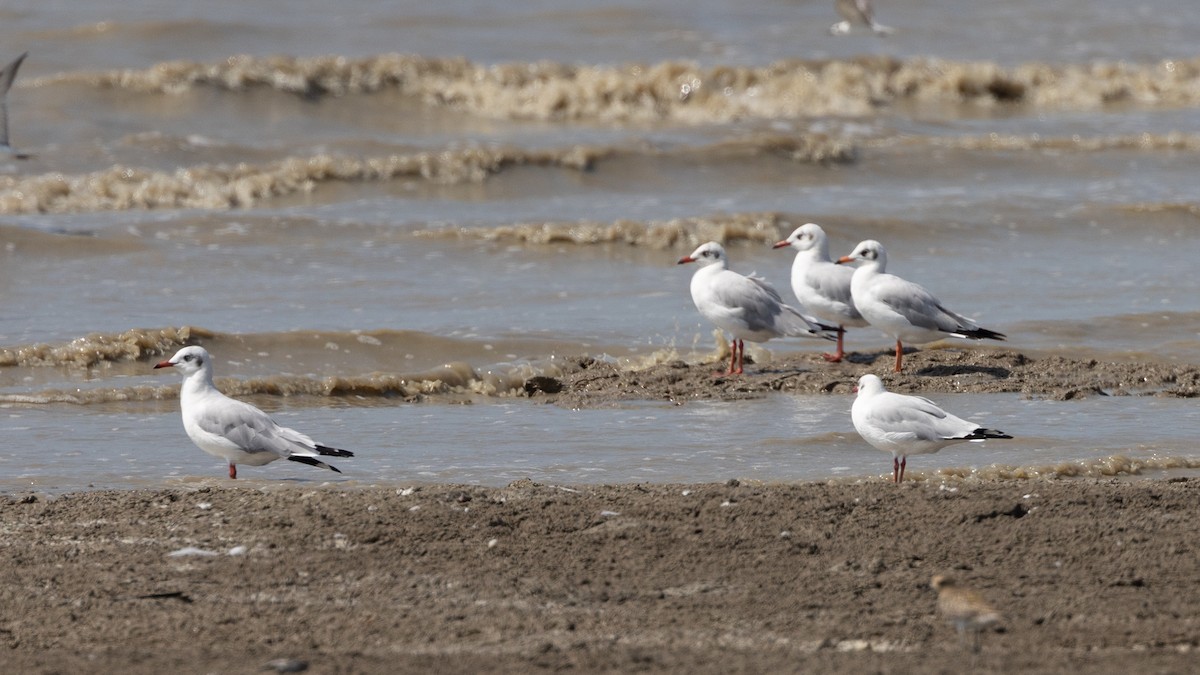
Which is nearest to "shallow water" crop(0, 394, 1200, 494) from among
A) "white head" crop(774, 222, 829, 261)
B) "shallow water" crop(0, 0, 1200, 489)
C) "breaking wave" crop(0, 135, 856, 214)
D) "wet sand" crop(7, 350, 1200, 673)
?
"shallow water" crop(0, 0, 1200, 489)

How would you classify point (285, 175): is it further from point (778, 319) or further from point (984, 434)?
point (984, 434)

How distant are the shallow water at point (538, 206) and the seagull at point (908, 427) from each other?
0.52m

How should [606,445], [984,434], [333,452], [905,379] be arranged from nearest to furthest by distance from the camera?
[984,434], [333,452], [606,445], [905,379]

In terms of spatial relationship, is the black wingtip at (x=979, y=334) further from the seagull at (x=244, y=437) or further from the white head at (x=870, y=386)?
the seagull at (x=244, y=437)

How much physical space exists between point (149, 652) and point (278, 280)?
831 cm

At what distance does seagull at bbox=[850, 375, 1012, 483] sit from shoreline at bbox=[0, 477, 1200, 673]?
37 cm

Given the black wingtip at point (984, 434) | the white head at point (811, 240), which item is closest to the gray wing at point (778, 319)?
the white head at point (811, 240)

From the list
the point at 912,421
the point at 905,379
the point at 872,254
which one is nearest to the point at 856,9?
the point at 872,254

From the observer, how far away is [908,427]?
22.0 feet

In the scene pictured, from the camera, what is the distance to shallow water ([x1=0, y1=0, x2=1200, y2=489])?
842cm

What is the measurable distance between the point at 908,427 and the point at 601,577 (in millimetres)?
2032

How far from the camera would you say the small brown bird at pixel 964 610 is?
4.31 meters

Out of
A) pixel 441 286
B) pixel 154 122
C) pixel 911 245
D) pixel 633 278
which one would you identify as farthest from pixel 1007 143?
pixel 154 122

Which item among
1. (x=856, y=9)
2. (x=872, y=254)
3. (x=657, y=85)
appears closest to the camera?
(x=872, y=254)
